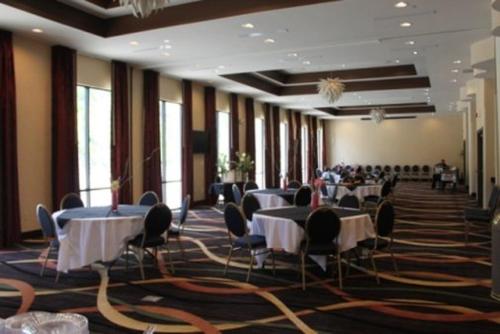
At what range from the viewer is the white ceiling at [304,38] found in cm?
693

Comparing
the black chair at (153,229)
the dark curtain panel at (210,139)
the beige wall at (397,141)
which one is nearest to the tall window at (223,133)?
the dark curtain panel at (210,139)

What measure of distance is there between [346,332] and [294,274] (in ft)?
6.25

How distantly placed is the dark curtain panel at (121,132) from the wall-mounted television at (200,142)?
3.14 metres

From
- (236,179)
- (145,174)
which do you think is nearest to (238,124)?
(236,179)

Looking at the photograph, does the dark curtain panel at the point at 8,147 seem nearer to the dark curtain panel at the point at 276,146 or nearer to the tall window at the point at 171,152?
the tall window at the point at 171,152

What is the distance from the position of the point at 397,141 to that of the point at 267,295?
2361 cm

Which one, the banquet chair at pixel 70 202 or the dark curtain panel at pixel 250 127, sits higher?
the dark curtain panel at pixel 250 127

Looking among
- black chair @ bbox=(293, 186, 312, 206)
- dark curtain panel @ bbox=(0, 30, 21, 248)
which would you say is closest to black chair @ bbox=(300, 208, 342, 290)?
black chair @ bbox=(293, 186, 312, 206)

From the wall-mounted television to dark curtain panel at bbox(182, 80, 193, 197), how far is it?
0.82ft

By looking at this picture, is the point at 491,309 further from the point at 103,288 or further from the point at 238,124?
the point at 238,124

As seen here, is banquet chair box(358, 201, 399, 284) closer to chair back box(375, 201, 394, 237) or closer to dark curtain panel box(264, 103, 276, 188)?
chair back box(375, 201, 394, 237)

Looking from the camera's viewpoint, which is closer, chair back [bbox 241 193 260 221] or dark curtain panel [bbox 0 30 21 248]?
chair back [bbox 241 193 260 221]

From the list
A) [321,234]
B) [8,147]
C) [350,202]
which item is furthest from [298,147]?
[321,234]

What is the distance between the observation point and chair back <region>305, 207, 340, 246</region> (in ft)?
16.8
